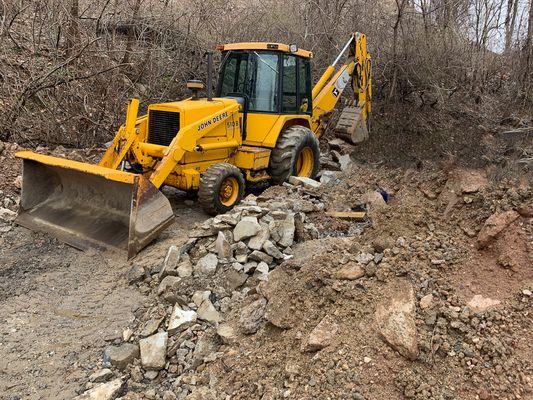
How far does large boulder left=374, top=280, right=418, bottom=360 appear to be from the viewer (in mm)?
2709

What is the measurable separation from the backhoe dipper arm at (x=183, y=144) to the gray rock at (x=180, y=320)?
6.03 ft

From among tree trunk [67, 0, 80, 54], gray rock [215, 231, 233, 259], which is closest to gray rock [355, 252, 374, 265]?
gray rock [215, 231, 233, 259]

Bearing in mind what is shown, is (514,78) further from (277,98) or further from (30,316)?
(30,316)

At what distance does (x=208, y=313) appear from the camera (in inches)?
149

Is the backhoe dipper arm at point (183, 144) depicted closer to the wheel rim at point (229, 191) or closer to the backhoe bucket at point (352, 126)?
the wheel rim at point (229, 191)

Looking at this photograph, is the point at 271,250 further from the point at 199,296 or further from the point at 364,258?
the point at 364,258

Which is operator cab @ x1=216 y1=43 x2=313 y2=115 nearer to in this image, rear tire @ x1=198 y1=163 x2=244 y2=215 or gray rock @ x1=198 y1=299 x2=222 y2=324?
rear tire @ x1=198 y1=163 x2=244 y2=215

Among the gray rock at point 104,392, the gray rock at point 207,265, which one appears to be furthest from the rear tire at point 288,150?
the gray rock at point 104,392

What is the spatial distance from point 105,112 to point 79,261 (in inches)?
168

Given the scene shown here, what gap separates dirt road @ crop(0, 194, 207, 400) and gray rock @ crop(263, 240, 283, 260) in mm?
1055

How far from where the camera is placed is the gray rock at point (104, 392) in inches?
120

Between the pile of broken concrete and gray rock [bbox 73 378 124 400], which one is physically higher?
the pile of broken concrete

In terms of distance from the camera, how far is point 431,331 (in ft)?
9.16

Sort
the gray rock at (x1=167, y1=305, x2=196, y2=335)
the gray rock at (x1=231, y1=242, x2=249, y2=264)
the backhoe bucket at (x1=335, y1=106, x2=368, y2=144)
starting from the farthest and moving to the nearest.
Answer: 1. the backhoe bucket at (x1=335, y1=106, x2=368, y2=144)
2. the gray rock at (x1=231, y1=242, x2=249, y2=264)
3. the gray rock at (x1=167, y1=305, x2=196, y2=335)
